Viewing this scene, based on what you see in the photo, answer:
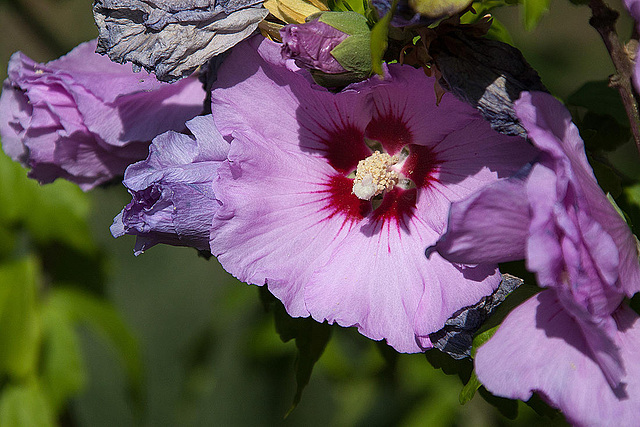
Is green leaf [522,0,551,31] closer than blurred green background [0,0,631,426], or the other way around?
green leaf [522,0,551,31]

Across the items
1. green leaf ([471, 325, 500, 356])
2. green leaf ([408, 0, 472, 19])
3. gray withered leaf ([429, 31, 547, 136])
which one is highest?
green leaf ([408, 0, 472, 19])

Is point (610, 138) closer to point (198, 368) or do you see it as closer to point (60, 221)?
point (60, 221)

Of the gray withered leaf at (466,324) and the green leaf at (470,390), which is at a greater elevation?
the gray withered leaf at (466,324)

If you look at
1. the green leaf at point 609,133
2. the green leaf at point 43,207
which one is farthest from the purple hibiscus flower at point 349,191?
the green leaf at point 43,207

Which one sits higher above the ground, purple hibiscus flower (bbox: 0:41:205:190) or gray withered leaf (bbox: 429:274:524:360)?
purple hibiscus flower (bbox: 0:41:205:190)

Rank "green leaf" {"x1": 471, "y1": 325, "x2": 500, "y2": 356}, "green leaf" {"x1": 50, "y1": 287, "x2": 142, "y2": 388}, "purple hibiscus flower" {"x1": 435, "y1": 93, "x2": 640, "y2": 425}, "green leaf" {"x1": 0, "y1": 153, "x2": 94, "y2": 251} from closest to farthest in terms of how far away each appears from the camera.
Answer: "purple hibiscus flower" {"x1": 435, "y1": 93, "x2": 640, "y2": 425} < "green leaf" {"x1": 471, "y1": 325, "x2": 500, "y2": 356} < "green leaf" {"x1": 0, "y1": 153, "x2": 94, "y2": 251} < "green leaf" {"x1": 50, "y1": 287, "x2": 142, "y2": 388}

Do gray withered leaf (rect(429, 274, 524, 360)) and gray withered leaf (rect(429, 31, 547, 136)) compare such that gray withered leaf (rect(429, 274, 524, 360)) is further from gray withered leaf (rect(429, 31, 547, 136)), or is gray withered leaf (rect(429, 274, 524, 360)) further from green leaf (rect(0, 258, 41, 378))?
green leaf (rect(0, 258, 41, 378))

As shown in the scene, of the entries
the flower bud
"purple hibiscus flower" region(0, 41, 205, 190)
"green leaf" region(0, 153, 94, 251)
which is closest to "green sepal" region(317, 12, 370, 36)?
the flower bud

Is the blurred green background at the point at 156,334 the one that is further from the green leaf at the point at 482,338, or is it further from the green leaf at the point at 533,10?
the green leaf at the point at 533,10

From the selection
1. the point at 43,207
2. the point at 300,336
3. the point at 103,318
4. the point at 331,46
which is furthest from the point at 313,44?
the point at 103,318
